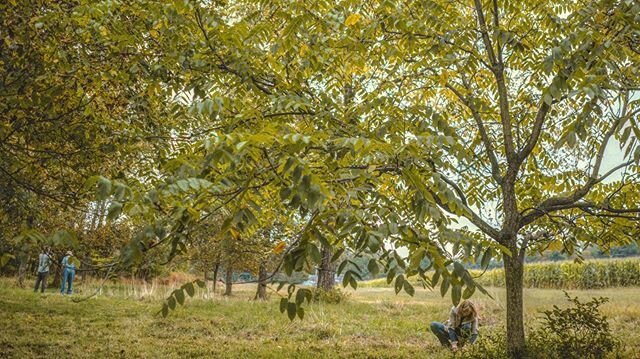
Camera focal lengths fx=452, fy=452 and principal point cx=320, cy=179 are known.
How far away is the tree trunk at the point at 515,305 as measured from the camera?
7086 millimetres

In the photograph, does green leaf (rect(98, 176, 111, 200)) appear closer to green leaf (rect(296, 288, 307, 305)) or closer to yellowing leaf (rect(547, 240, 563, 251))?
green leaf (rect(296, 288, 307, 305))

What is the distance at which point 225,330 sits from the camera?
11164 mm

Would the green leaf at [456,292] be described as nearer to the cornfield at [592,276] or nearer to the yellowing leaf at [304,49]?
the yellowing leaf at [304,49]

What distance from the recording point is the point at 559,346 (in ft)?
23.5

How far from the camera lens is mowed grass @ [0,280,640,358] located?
338 inches

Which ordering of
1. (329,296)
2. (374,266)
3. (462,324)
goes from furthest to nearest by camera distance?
(329,296) → (462,324) → (374,266)

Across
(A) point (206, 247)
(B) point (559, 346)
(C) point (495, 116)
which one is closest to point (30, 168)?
(C) point (495, 116)

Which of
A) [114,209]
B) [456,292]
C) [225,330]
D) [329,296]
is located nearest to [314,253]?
[456,292]

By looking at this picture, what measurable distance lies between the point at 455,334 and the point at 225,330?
549 cm

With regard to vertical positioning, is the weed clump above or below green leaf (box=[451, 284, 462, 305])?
below

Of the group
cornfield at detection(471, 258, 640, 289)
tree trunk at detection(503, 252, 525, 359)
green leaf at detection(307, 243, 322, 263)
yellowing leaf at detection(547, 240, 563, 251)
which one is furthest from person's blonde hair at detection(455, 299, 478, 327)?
cornfield at detection(471, 258, 640, 289)

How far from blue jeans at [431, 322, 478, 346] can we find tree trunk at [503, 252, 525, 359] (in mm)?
1289

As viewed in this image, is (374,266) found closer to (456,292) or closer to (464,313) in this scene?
(456,292)

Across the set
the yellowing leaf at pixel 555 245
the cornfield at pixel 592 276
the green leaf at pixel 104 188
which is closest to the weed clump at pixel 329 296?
the yellowing leaf at pixel 555 245
